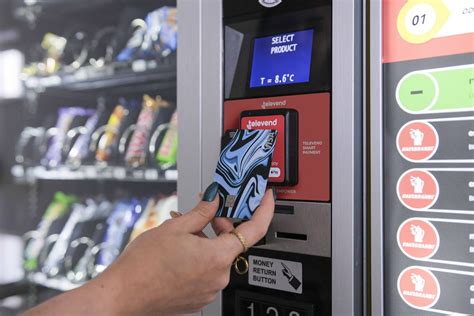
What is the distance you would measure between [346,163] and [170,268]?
0.39 meters

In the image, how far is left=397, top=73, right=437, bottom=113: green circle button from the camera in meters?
0.87

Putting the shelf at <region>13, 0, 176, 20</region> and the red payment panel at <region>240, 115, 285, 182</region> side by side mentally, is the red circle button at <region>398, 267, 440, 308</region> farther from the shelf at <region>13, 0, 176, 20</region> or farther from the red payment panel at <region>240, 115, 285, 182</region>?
the shelf at <region>13, 0, 176, 20</region>

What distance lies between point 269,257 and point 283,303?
0.32ft

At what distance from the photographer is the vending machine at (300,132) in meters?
0.92

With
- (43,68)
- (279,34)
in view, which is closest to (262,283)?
(279,34)

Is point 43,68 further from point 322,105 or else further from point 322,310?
point 322,310

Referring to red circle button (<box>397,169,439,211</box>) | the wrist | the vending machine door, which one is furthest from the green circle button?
the wrist

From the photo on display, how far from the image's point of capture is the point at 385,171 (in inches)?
36.0

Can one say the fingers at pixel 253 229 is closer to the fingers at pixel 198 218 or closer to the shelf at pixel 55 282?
the fingers at pixel 198 218

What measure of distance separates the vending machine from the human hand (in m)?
0.17

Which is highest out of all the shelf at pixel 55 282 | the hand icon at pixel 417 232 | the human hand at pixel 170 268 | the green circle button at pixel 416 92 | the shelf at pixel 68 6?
the shelf at pixel 68 6

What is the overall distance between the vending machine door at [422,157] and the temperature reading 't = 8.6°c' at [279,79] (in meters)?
0.17

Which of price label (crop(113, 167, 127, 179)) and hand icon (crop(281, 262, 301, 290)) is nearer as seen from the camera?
hand icon (crop(281, 262, 301, 290))

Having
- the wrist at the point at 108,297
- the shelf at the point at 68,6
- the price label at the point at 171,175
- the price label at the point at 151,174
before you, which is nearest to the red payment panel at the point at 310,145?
the wrist at the point at 108,297
